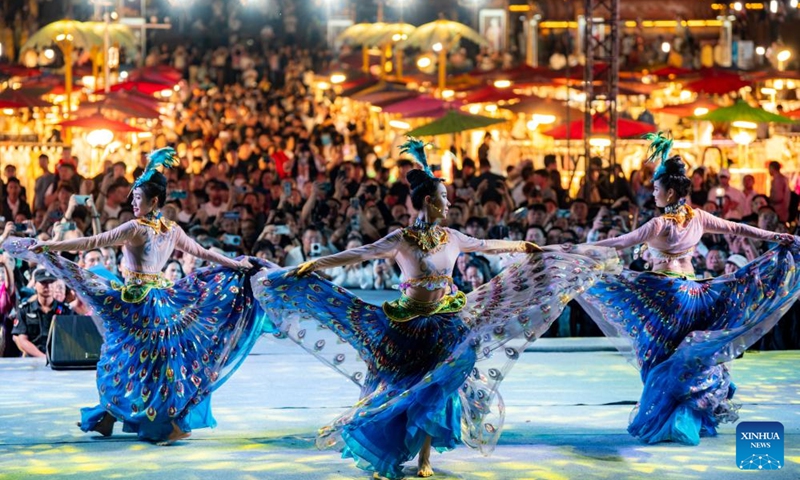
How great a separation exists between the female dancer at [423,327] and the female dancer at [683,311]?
590 mm

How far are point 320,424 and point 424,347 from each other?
1.62m

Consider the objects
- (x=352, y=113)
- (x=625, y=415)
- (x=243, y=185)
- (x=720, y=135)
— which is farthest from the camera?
(x=352, y=113)

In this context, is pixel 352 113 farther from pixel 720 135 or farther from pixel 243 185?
pixel 243 185

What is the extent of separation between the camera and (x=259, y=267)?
34.0 feet

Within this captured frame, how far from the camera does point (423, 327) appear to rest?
930 centimetres

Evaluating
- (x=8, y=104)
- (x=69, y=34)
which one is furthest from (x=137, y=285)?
(x=69, y=34)

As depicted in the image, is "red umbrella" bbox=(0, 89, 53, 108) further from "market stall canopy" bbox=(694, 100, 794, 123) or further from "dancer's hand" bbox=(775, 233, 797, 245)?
"dancer's hand" bbox=(775, 233, 797, 245)

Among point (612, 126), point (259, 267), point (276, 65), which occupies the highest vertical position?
point (259, 267)

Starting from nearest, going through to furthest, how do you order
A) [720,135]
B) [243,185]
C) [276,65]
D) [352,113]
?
[243,185] < [720,135] < [352,113] < [276,65]

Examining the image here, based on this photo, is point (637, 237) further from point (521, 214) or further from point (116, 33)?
point (116, 33)

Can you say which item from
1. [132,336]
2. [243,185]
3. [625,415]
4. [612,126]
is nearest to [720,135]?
[612,126]

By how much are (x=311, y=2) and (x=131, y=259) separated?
40452 millimetres

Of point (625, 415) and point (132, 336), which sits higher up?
point (132, 336)

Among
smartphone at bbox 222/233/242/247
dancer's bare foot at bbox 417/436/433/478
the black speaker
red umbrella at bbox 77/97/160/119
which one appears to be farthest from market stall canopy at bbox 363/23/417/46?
dancer's bare foot at bbox 417/436/433/478
